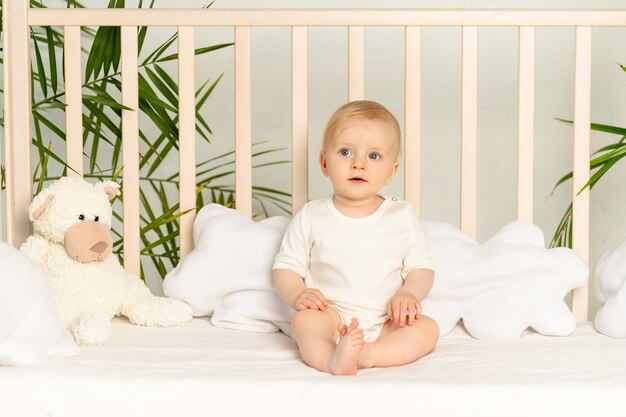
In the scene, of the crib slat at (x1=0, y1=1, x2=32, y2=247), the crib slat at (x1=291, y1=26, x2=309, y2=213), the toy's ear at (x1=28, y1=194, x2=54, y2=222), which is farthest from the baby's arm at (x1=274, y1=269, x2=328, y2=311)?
the crib slat at (x1=0, y1=1, x2=32, y2=247)

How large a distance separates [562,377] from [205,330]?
658 mm

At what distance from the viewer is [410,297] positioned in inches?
55.9

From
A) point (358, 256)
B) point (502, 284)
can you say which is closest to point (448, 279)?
point (502, 284)

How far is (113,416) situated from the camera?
1193mm

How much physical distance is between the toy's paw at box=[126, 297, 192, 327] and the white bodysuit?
216mm

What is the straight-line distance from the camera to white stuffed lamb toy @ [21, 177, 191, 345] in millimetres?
1546

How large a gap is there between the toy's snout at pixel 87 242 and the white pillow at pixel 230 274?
0.51 feet

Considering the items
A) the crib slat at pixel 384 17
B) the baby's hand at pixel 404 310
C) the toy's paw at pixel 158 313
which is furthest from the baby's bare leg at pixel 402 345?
the crib slat at pixel 384 17

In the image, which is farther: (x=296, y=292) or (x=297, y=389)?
(x=296, y=292)

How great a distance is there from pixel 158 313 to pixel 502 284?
2.12 feet

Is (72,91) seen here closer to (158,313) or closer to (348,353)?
(158,313)

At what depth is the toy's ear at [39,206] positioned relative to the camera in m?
1.56

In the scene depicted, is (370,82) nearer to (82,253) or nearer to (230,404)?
(82,253)

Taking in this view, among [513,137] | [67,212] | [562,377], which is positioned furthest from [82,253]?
[513,137]
